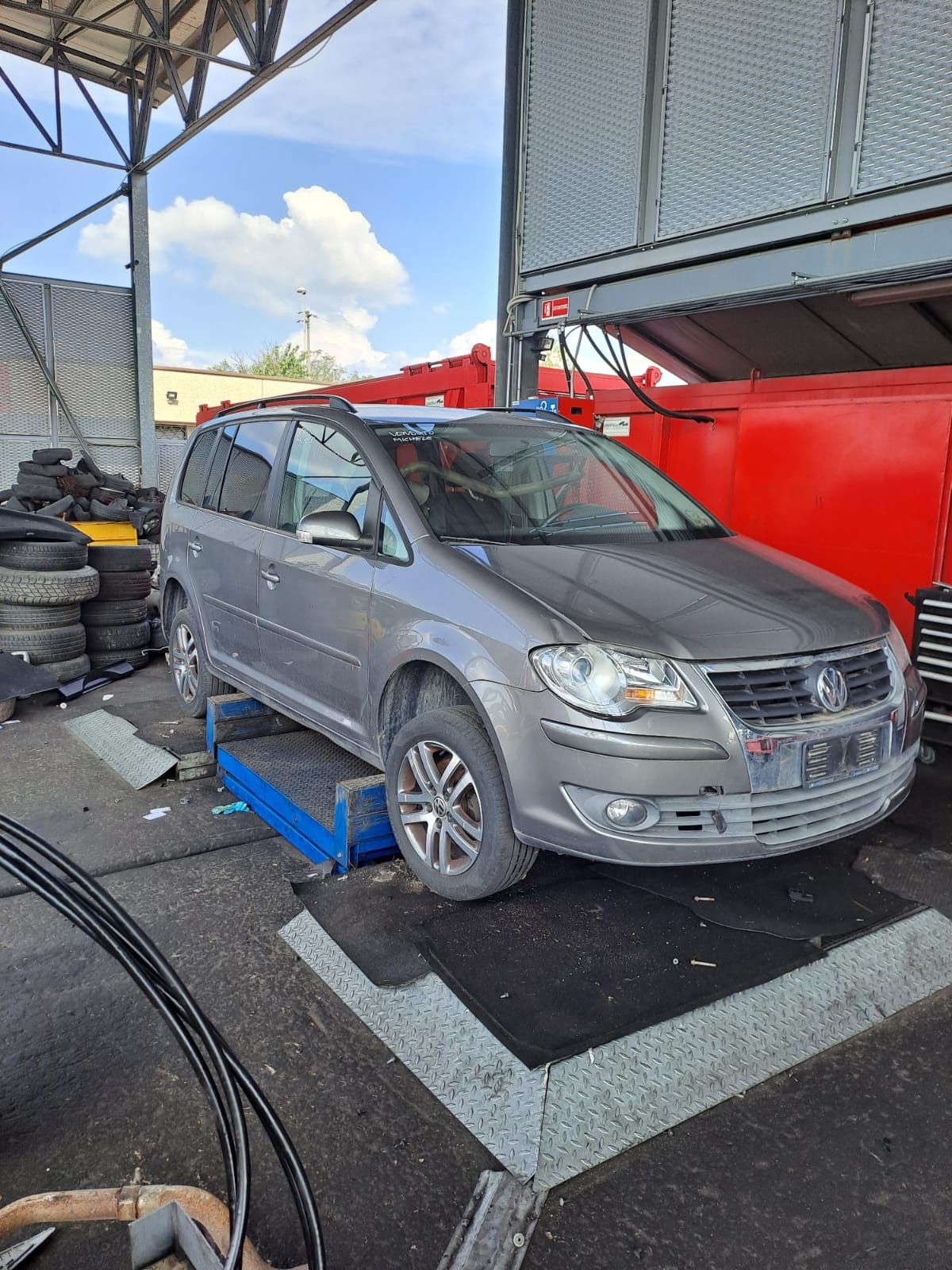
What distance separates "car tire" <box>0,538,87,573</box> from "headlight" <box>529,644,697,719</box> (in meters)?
5.00

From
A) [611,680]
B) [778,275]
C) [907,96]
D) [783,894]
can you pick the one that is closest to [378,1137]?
[611,680]

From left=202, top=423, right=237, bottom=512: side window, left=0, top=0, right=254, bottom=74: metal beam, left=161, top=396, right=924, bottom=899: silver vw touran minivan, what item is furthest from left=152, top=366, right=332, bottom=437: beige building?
left=161, top=396, right=924, bottom=899: silver vw touran minivan

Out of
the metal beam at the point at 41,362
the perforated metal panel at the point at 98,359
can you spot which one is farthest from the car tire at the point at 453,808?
the perforated metal panel at the point at 98,359

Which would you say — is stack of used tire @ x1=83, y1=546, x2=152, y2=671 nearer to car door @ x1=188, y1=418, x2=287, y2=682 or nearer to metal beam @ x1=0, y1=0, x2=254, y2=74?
car door @ x1=188, y1=418, x2=287, y2=682

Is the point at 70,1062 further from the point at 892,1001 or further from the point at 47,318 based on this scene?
the point at 47,318

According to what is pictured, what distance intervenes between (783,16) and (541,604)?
3.94 metres

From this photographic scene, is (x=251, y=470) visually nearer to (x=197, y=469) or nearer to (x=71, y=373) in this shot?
(x=197, y=469)

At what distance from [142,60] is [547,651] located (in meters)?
12.4

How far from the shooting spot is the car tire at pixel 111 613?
689 cm

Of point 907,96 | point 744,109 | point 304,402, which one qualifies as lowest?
point 304,402

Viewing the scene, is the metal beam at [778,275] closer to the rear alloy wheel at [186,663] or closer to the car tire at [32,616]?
the rear alloy wheel at [186,663]

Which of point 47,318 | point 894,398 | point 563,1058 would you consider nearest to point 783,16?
point 894,398

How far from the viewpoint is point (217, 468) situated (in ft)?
15.9

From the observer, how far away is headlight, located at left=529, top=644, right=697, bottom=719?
8.46 ft
